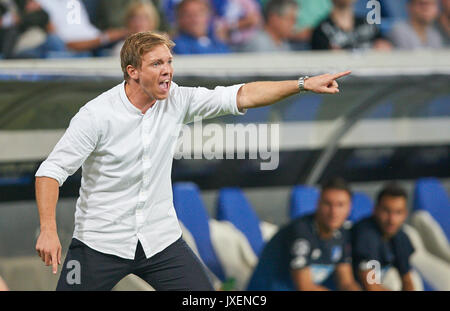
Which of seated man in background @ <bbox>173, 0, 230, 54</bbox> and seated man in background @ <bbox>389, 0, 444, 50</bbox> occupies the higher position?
seated man in background @ <bbox>389, 0, 444, 50</bbox>

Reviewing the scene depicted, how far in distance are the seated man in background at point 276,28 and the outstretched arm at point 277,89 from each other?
221 centimetres

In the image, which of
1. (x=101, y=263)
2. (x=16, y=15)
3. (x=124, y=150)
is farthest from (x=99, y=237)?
(x=16, y=15)

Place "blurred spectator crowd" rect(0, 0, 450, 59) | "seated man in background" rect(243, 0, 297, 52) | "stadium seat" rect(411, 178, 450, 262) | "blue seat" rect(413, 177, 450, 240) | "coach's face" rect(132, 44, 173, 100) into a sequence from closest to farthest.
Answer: "coach's face" rect(132, 44, 173, 100) < "blurred spectator crowd" rect(0, 0, 450, 59) < "seated man in background" rect(243, 0, 297, 52) < "stadium seat" rect(411, 178, 450, 262) < "blue seat" rect(413, 177, 450, 240)

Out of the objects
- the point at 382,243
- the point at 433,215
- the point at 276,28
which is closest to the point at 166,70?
the point at 382,243

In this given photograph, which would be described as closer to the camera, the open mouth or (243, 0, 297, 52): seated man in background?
the open mouth

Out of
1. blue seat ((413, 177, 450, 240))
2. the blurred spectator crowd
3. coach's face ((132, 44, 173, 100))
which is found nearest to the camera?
coach's face ((132, 44, 173, 100))

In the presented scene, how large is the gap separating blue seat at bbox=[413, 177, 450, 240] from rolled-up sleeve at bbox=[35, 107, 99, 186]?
3.28m

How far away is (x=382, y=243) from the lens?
5.04 metres

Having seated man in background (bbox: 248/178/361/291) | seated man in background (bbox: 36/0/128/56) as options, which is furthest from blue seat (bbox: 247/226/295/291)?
seated man in background (bbox: 36/0/128/56)

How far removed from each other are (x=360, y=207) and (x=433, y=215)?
54cm

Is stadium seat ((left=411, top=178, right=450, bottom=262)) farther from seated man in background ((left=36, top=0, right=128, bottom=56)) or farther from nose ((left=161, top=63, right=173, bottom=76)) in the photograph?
nose ((left=161, top=63, right=173, bottom=76))

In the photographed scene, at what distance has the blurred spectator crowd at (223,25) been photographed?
4781 millimetres

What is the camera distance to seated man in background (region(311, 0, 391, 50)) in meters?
5.34

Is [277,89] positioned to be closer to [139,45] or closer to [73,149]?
[139,45]
